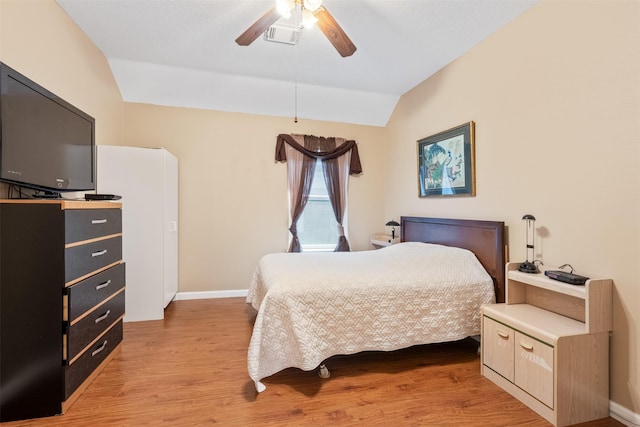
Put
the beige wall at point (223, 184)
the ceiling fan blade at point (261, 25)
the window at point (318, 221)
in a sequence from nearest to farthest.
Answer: the ceiling fan blade at point (261, 25), the beige wall at point (223, 184), the window at point (318, 221)

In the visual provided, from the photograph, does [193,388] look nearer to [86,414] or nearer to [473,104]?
[86,414]

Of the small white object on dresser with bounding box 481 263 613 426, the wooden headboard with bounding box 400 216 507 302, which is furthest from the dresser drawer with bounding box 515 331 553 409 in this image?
the wooden headboard with bounding box 400 216 507 302

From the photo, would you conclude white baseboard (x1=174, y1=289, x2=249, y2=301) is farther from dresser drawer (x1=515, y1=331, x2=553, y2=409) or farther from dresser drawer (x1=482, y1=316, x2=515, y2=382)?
dresser drawer (x1=515, y1=331, x2=553, y2=409)

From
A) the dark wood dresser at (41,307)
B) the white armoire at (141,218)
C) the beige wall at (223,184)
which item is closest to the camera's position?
the dark wood dresser at (41,307)

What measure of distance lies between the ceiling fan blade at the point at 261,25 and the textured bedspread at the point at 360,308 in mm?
1770

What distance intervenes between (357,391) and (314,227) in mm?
2672

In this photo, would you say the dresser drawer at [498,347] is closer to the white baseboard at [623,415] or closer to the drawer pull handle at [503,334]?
the drawer pull handle at [503,334]

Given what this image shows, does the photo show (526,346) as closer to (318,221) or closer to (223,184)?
(318,221)

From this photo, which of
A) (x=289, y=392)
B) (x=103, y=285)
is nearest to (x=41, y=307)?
(x=103, y=285)

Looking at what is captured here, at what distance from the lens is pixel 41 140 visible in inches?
74.4

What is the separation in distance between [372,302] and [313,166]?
2551 mm

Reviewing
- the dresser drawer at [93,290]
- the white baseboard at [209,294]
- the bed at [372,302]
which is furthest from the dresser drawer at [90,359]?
the white baseboard at [209,294]

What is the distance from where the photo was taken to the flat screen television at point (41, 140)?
5.32 feet

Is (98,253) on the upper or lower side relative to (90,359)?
upper
